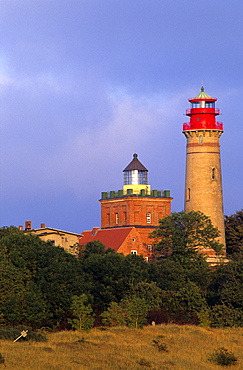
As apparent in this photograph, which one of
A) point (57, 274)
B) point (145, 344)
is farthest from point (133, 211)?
point (145, 344)

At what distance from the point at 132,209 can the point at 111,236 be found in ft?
20.2

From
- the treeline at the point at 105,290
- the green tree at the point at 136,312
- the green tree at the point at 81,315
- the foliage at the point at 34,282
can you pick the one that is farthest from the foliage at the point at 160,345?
the foliage at the point at 34,282

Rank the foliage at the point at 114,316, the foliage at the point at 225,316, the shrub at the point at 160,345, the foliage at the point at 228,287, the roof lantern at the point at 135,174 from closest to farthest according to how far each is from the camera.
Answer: the shrub at the point at 160,345 → the foliage at the point at 114,316 → the foliage at the point at 225,316 → the foliage at the point at 228,287 → the roof lantern at the point at 135,174

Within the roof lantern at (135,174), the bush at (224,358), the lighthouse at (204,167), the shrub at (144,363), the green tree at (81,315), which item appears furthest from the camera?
the roof lantern at (135,174)

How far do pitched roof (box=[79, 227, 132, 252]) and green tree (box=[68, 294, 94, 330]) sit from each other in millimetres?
38941

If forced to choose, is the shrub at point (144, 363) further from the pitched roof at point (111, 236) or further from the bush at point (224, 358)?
the pitched roof at point (111, 236)

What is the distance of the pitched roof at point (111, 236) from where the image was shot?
99.8 metres

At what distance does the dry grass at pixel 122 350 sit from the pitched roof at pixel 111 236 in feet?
136

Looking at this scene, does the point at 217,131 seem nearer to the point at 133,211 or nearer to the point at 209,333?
the point at 133,211

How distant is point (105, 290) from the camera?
6506 cm

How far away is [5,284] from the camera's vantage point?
195 feet

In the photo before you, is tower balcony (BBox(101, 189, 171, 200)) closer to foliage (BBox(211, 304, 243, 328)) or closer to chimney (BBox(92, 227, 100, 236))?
chimney (BBox(92, 227, 100, 236))

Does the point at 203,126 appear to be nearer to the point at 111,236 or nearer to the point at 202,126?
the point at 202,126

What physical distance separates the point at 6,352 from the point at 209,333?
1771cm
